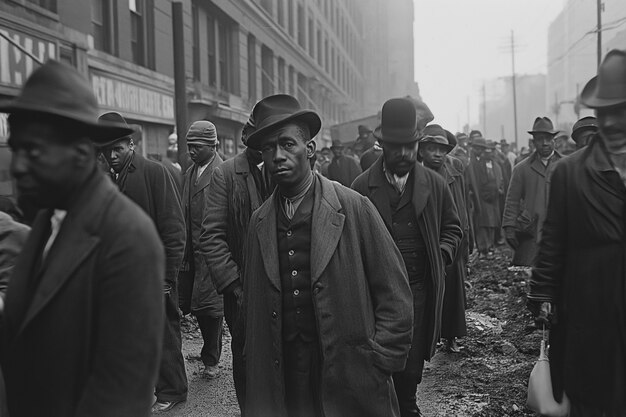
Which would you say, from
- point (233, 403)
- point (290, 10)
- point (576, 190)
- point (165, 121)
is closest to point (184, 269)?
point (233, 403)

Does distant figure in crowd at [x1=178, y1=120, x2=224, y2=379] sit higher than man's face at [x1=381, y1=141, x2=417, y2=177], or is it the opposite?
man's face at [x1=381, y1=141, x2=417, y2=177]

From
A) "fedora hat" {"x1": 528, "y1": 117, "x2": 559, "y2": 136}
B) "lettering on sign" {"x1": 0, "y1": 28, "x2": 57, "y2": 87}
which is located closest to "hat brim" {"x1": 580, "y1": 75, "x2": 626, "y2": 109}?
"fedora hat" {"x1": 528, "y1": 117, "x2": 559, "y2": 136}

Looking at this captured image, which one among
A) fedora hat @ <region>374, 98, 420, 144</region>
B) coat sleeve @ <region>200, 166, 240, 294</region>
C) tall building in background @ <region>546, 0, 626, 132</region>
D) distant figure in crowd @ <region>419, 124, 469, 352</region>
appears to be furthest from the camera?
tall building in background @ <region>546, 0, 626, 132</region>

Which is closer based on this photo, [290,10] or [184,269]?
[184,269]

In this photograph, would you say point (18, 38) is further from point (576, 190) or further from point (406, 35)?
point (406, 35)

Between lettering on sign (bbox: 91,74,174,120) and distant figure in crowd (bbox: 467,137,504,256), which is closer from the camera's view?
distant figure in crowd (bbox: 467,137,504,256)

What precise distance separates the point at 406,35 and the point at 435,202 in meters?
103

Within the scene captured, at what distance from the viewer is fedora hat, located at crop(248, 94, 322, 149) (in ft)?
12.1

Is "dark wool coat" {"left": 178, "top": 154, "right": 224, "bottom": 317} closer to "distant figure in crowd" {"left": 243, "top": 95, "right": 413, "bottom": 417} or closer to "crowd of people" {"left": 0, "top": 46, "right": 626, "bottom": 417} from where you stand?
"crowd of people" {"left": 0, "top": 46, "right": 626, "bottom": 417}

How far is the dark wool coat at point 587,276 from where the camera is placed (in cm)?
371

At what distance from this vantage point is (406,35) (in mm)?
104125

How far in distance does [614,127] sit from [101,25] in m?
13.1

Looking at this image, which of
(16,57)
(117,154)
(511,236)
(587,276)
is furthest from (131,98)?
(587,276)

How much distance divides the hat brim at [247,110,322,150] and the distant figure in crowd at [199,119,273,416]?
4.14 ft
